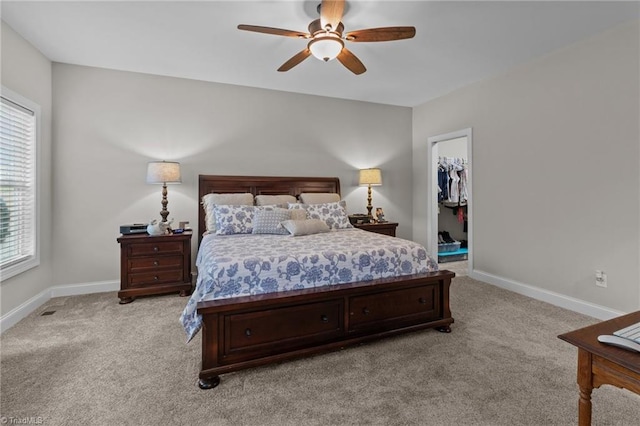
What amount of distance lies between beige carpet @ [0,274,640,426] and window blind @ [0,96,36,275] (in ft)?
2.48

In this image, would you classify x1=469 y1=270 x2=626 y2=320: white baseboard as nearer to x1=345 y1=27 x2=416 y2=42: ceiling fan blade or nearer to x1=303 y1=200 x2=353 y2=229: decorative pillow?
x1=303 y1=200 x2=353 y2=229: decorative pillow

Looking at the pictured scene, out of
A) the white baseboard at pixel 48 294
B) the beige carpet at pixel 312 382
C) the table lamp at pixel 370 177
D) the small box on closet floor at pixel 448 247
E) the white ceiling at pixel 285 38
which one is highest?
the white ceiling at pixel 285 38

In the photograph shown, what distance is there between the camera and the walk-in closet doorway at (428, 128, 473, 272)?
16.7ft

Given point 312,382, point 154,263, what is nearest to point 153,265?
point 154,263

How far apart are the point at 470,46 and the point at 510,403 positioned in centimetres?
Answer: 321

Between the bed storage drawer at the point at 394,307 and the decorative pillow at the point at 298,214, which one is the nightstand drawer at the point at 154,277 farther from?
the bed storage drawer at the point at 394,307

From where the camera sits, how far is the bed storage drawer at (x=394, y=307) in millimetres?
2373

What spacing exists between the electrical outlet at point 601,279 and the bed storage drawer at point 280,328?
8.66 feet

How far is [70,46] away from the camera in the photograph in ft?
10.3

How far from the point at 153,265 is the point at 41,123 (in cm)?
195

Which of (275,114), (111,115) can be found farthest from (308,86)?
(111,115)

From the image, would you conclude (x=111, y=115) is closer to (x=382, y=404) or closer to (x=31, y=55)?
(x=31, y=55)

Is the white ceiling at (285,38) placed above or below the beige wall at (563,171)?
above

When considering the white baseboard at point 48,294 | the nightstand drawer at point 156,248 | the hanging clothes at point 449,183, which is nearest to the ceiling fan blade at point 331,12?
the nightstand drawer at point 156,248
